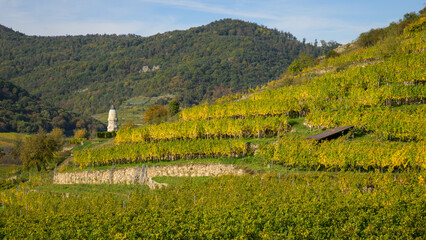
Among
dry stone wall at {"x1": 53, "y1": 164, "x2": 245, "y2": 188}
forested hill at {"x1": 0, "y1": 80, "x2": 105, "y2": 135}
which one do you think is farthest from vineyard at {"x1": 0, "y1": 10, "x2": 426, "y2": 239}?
forested hill at {"x1": 0, "y1": 80, "x2": 105, "y2": 135}

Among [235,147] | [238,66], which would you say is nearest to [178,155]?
[235,147]

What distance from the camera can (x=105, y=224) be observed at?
60.0 feet

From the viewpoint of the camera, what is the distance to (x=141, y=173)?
1521 inches

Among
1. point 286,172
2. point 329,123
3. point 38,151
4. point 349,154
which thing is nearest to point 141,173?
point 286,172

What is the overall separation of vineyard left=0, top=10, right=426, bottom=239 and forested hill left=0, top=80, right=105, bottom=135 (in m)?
81.2

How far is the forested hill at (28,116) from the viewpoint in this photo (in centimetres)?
12356

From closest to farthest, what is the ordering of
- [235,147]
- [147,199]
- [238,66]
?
[147,199] → [235,147] → [238,66]

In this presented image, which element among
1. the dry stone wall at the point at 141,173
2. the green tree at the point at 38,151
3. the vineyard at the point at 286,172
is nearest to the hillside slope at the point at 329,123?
the vineyard at the point at 286,172

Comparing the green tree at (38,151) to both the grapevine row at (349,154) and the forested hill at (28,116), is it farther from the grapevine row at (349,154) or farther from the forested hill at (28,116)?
the forested hill at (28,116)

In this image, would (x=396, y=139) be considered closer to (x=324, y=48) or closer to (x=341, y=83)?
(x=341, y=83)

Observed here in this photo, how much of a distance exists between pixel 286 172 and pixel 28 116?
12810cm

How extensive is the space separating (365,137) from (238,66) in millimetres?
165611

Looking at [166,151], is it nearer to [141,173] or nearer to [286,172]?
[141,173]

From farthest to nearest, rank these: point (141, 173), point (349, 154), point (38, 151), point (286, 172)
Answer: point (38, 151) → point (141, 173) → point (286, 172) → point (349, 154)
